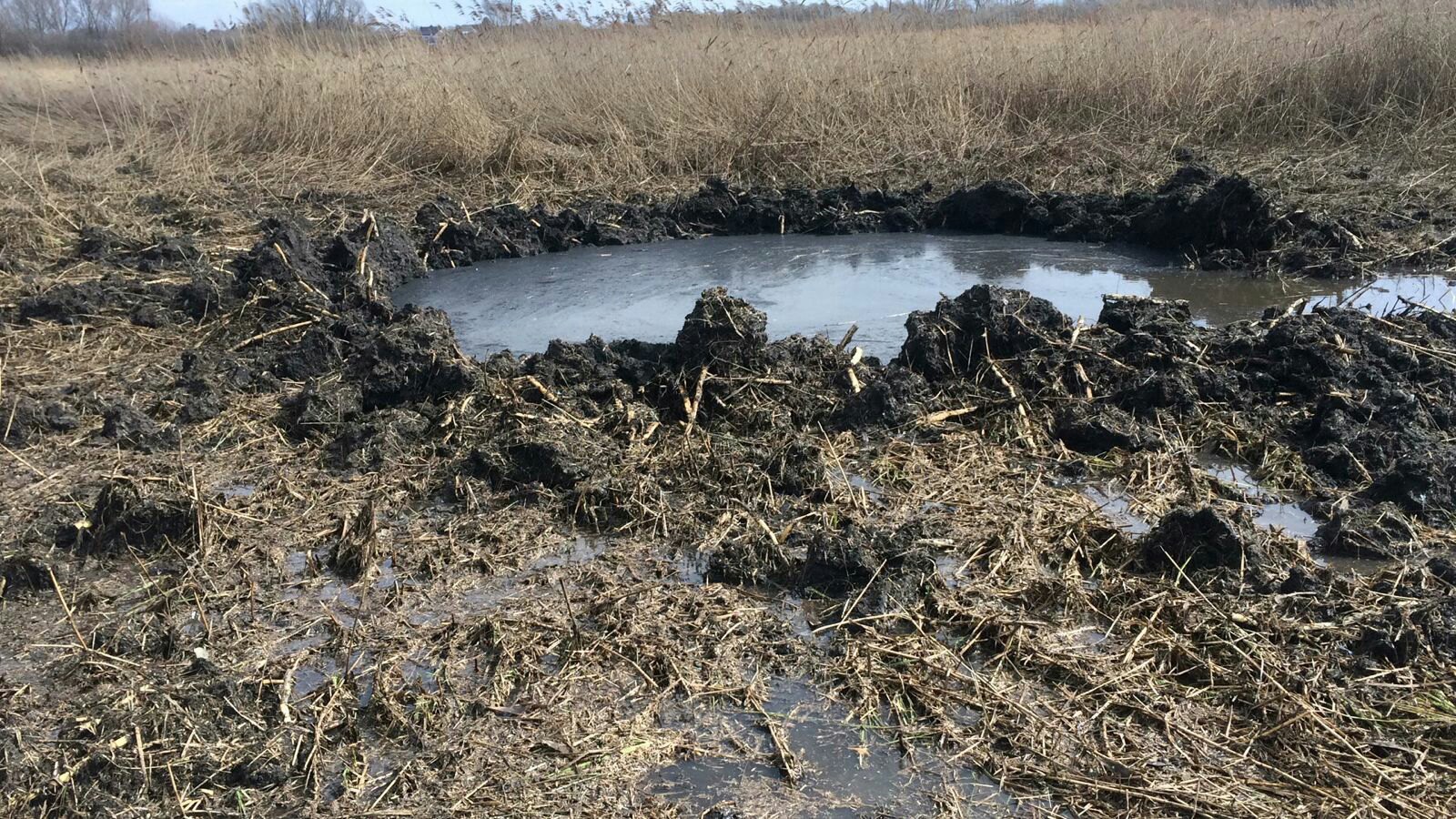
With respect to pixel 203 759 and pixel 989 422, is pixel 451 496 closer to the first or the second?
pixel 203 759

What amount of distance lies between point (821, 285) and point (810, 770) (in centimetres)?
515

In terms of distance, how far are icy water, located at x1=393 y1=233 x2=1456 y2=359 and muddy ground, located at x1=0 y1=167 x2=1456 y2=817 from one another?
3.03 feet

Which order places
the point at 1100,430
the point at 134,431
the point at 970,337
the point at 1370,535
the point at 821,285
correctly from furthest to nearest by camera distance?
the point at 821,285, the point at 970,337, the point at 134,431, the point at 1100,430, the point at 1370,535

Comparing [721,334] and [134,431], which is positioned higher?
[721,334]

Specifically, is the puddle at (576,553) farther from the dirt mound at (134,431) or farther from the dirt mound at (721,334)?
the dirt mound at (134,431)

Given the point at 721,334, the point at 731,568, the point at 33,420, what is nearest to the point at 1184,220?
the point at 721,334

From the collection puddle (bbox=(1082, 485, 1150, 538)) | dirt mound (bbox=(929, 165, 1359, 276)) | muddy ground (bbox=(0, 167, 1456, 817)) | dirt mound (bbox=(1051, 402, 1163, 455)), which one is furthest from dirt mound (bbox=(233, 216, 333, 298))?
dirt mound (bbox=(929, 165, 1359, 276))

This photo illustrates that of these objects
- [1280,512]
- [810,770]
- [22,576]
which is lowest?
[810,770]

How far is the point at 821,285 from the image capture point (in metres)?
7.70

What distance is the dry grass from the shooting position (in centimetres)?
1062

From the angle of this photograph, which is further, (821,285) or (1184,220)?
(1184,220)

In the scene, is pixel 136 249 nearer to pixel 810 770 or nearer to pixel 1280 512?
pixel 810 770

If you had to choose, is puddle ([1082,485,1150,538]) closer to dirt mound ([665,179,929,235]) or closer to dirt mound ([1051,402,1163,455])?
dirt mound ([1051,402,1163,455])

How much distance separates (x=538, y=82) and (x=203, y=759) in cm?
995
